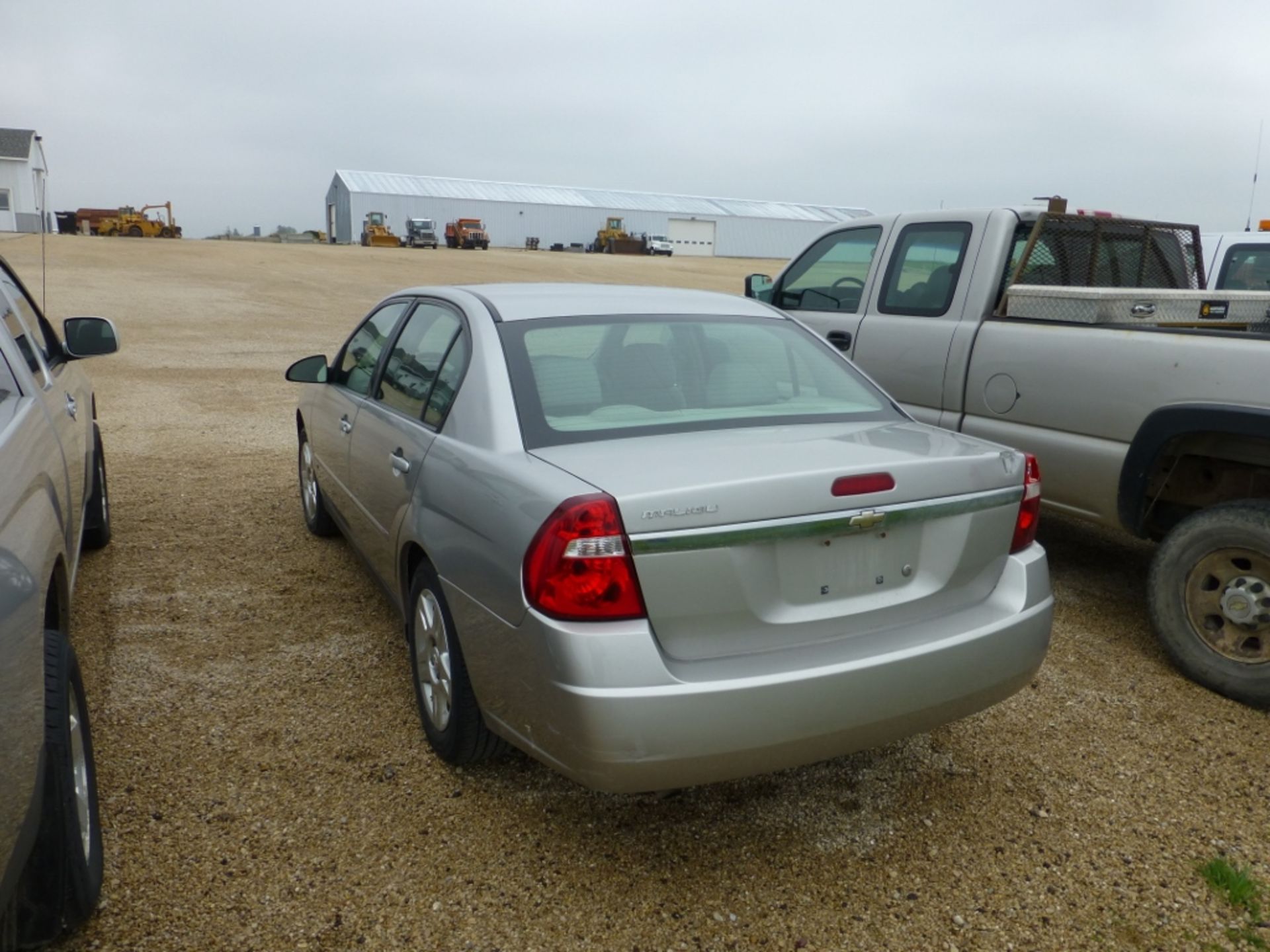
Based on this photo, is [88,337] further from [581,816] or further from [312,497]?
[581,816]

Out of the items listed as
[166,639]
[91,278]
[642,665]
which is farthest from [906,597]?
[91,278]

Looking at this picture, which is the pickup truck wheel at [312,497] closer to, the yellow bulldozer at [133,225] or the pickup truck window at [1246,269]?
the pickup truck window at [1246,269]

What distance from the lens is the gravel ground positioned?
2596 millimetres

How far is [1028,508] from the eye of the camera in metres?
3.08

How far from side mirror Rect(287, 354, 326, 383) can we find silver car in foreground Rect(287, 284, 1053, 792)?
1.36m

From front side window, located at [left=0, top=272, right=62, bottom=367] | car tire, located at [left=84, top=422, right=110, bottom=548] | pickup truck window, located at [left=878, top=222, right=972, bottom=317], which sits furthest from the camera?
pickup truck window, located at [left=878, top=222, right=972, bottom=317]

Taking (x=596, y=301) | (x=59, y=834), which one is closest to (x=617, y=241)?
(x=596, y=301)

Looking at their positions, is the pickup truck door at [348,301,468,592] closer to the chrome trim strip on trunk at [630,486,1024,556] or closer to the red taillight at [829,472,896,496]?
the chrome trim strip on trunk at [630,486,1024,556]

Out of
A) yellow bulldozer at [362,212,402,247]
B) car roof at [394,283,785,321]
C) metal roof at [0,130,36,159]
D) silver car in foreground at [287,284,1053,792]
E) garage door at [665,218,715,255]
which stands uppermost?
metal roof at [0,130,36,159]

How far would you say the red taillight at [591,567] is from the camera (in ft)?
7.98

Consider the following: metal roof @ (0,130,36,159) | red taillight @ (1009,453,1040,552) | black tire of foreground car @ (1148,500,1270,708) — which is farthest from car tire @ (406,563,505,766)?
metal roof @ (0,130,36,159)

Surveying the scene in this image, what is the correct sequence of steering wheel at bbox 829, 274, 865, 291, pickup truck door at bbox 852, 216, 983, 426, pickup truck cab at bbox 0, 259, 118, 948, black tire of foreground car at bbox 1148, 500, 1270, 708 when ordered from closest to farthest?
1. pickup truck cab at bbox 0, 259, 118, 948
2. black tire of foreground car at bbox 1148, 500, 1270, 708
3. pickup truck door at bbox 852, 216, 983, 426
4. steering wheel at bbox 829, 274, 865, 291

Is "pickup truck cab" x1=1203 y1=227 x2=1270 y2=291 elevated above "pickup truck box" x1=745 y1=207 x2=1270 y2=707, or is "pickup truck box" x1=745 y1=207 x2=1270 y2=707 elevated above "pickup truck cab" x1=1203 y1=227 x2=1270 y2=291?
"pickup truck cab" x1=1203 y1=227 x2=1270 y2=291

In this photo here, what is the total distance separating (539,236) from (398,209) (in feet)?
33.2
